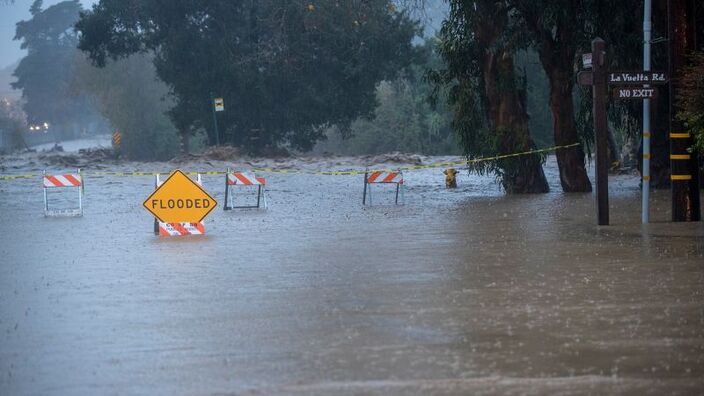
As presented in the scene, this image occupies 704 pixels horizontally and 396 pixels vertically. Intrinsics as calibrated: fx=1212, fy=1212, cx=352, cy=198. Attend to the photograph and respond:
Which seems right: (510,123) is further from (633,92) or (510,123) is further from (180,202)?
(180,202)

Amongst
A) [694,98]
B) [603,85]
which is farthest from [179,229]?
[694,98]

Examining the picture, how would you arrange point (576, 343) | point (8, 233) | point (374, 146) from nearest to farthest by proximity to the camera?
point (576, 343)
point (8, 233)
point (374, 146)

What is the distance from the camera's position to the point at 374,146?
80875 mm

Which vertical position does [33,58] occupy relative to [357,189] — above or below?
above

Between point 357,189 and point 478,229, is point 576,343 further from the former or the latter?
point 357,189

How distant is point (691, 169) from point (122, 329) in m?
12.1

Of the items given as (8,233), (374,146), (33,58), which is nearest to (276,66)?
(374,146)

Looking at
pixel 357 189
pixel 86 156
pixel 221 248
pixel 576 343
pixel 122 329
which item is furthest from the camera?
pixel 86 156

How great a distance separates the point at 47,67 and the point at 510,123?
11499 centimetres

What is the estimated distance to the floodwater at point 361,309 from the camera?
8.48 metres

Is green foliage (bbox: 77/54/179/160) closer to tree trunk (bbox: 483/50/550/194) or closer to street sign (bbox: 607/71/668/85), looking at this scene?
tree trunk (bbox: 483/50/550/194)

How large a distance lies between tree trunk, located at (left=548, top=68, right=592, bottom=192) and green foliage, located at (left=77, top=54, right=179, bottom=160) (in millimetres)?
60179

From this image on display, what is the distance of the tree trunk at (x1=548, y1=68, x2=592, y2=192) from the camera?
101ft

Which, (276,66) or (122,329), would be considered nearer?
(122,329)
